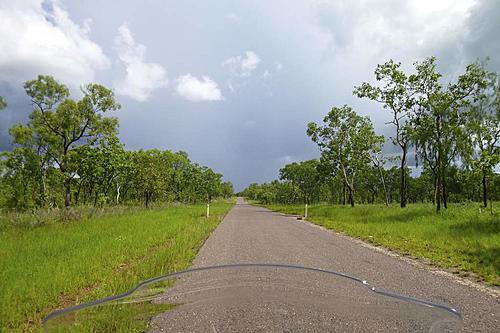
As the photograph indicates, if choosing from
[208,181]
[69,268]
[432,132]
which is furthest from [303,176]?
[69,268]

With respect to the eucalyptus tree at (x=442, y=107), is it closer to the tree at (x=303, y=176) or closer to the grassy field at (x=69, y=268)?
the grassy field at (x=69, y=268)

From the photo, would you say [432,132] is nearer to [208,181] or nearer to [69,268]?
[69,268]

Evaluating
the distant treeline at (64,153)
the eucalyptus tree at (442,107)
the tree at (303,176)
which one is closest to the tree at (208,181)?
the tree at (303,176)

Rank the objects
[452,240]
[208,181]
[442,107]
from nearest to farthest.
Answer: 1. [452,240]
2. [442,107]
3. [208,181]

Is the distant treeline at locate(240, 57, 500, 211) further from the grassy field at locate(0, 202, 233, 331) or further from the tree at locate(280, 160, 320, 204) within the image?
the tree at locate(280, 160, 320, 204)

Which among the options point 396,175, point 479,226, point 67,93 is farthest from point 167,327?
point 396,175

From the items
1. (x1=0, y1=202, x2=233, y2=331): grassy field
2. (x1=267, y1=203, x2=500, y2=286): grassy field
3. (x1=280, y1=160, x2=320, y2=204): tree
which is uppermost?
(x1=280, y1=160, x2=320, y2=204): tree

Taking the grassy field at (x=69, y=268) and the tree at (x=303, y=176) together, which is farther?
the tree at (x=303, y=176)

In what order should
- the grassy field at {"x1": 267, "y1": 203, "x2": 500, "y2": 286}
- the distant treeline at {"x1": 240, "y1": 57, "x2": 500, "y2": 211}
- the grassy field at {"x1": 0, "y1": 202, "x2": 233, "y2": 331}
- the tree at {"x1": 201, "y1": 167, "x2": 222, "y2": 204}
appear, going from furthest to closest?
1. the tree at {"x1": 201, "y1": 167, "x2": 222, "y2": 204}
2. the distant treeline at {"x1": 240, "y1": 57, "x2": 500, "y2": 211}
3. the grassy field at {"x1": 267, "y1": 203, "x2": 500, "y2": 286}
4. the grassy field at {"x1": 0, "y1": 202, "x2": 233, "y2": 331}

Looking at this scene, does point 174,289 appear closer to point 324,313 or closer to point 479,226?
point 324,313

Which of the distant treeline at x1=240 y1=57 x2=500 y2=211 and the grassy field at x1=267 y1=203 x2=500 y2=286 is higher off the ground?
the distant treeline at x1=240 y1=57 x2=500 y2=211

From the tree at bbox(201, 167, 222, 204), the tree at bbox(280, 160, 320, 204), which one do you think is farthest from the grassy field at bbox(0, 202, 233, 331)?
the tree at bbox(201, 167, 222, 204)

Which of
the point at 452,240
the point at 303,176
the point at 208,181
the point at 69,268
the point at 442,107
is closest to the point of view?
the point at 69,268

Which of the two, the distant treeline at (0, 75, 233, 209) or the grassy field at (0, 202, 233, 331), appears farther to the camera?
the distant treeline at (0, 75, 233, 209)
